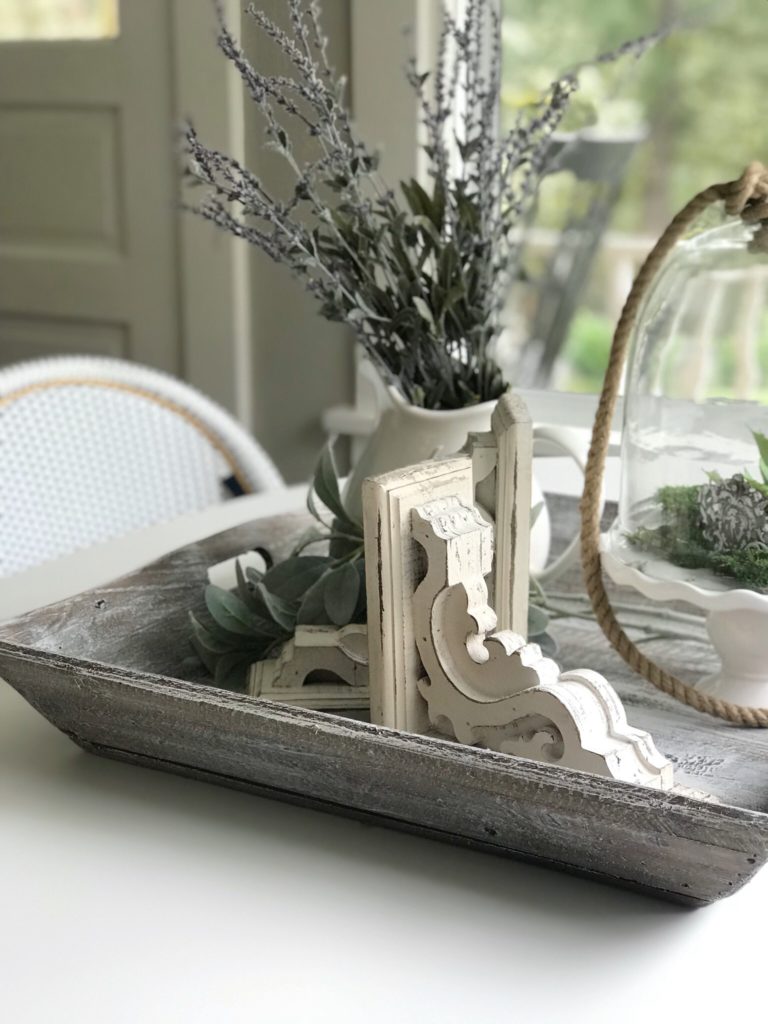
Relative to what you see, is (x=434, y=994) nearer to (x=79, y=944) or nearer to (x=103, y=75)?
(x=79, y=944)

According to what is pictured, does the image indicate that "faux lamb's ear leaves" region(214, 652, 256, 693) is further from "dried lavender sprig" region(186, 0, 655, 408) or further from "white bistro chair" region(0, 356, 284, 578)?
"white bistro chair" region(0, 356, 284, 578)

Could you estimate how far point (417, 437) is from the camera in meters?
0.84

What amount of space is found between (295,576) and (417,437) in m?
0.14

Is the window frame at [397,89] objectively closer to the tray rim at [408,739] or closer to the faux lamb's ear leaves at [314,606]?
the faux lamb's ear leaves at [314,606]

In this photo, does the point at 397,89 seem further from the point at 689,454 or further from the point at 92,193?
the point at 689,454

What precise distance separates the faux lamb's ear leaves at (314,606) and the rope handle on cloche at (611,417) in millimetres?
178

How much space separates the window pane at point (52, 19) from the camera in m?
2.22

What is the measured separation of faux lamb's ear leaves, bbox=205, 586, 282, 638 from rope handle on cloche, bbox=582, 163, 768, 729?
8.3 inches

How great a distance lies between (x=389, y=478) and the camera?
0.63 m

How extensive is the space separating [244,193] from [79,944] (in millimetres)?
442

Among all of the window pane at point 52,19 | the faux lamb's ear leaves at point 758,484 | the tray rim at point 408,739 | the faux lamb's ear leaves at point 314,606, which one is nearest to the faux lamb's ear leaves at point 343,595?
the faux lamb's ear leaves at point 314,606

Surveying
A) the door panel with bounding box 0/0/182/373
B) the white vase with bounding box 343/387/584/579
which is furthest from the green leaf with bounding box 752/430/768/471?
the door panel with bounding box 0/0/182/373

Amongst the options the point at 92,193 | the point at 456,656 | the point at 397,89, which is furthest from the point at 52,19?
the point at 456,656

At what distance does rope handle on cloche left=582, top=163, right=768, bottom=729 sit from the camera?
735 millimetres
